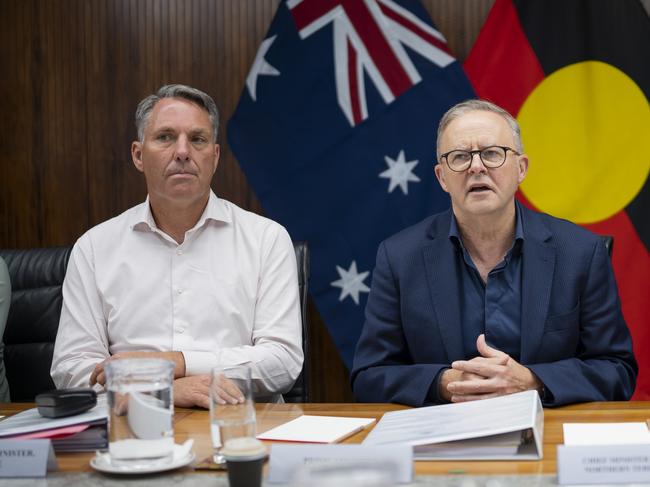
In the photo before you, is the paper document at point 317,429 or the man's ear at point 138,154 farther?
the man's ear at point 138,154

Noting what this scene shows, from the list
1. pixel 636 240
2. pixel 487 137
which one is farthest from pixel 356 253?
pixel 487 137

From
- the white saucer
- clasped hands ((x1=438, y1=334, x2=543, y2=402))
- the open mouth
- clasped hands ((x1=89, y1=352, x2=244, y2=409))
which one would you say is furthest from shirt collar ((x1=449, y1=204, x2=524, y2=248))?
the white saucer

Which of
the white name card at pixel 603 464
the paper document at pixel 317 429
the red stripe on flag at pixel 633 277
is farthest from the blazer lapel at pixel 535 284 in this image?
the red stripe on flag at pixel 633 277

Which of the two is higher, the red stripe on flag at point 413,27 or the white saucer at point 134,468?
the red stripe on flag at point 413,27

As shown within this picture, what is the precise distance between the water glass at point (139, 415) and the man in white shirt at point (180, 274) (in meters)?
0.83

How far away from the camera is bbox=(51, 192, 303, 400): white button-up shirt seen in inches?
86.6

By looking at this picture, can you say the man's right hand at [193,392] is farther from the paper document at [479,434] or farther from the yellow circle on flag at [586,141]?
the yellow circle on flag at [586,141]

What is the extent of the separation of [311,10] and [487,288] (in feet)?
5.89

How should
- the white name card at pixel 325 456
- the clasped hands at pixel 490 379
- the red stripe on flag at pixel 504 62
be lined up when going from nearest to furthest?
1. the white name card at pixel 325 456
2. the clasped hands at pixel 490 379
3. the red stripe on flag at pixel 504 62

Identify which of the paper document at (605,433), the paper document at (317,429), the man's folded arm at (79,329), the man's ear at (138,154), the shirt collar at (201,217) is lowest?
the paper document at (605,433)

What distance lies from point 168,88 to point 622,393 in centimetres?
157

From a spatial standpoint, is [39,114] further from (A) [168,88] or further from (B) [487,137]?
(B) [487,137]

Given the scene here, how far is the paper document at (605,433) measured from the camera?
1.34 meters

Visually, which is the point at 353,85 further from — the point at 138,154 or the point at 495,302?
the point at 495,302
